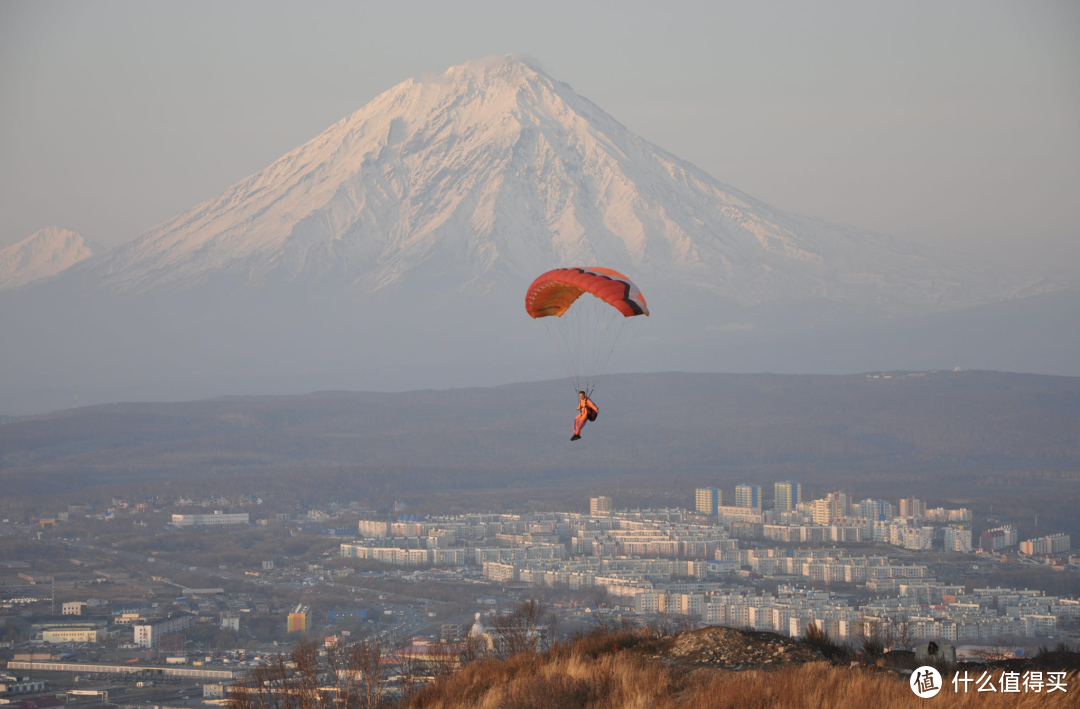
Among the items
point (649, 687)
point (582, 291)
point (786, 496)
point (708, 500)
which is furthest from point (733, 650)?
point (786, 496)

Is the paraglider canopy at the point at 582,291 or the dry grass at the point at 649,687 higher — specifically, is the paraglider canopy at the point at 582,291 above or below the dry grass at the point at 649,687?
above

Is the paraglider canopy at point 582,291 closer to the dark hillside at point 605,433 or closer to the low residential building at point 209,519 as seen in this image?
the low residential building at point 209,519

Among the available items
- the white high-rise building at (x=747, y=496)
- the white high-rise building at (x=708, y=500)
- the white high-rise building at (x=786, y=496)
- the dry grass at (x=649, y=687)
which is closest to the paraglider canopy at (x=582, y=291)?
the dry grass at (x=649, y=687)

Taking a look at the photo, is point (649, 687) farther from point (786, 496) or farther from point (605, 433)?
point (605, 433)

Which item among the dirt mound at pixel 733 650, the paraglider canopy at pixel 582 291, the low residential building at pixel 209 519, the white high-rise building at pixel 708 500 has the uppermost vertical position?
the paraglider canopy at pixel 582 291

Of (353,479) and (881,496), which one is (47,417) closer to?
(353,479)
